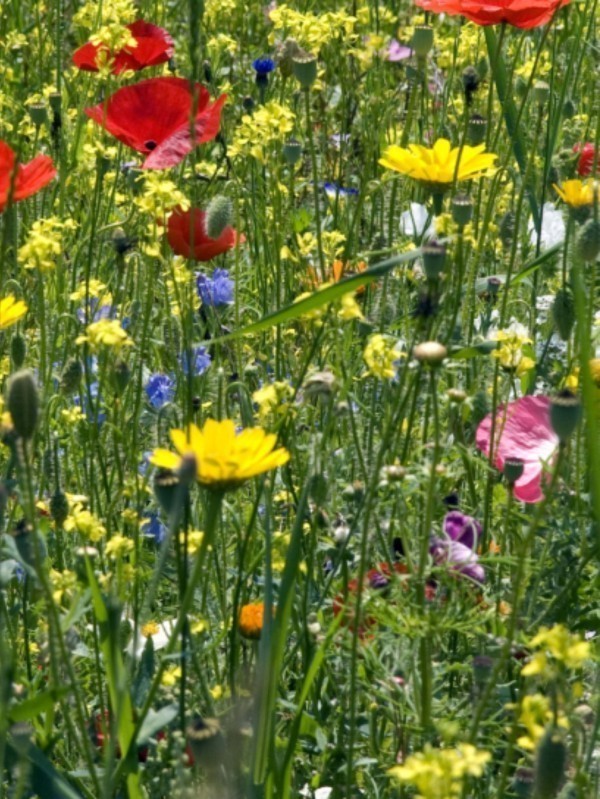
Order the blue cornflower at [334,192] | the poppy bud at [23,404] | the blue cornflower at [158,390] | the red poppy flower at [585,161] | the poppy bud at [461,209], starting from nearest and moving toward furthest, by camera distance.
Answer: the poppy bud at [23,404] → the poppy bud at [461,209] → the blue cornflower at [158,390] → the red poppy flower at [585,161] → the blue cornflower at [334,192]

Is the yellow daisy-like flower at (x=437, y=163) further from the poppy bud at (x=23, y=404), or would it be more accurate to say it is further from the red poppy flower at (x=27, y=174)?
the poppy bud at (x=23, y=404)

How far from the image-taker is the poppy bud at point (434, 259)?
1.33 meters

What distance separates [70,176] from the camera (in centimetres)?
279

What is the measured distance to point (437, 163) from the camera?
1734 millimetres

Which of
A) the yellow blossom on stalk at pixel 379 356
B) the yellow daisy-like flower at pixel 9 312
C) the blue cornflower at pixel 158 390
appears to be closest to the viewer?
the yellow daisy-like flower at pixel 9 312

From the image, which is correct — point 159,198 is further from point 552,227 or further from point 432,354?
point 552,227

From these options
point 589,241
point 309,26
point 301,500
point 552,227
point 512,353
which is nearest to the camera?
point 301,500

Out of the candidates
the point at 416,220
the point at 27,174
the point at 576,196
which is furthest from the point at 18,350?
the point at 416,220

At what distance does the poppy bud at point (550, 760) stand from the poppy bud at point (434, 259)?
44 cm

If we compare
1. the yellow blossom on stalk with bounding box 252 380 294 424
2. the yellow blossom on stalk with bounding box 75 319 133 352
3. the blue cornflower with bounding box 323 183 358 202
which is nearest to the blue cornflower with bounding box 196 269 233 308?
the blue cornflower with bounding box 323 183 358 202

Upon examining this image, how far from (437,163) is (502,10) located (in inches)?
14.0

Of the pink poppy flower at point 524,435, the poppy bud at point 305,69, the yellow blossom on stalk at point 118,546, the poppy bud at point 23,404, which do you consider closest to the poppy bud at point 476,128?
the poppy bud at point 305,69

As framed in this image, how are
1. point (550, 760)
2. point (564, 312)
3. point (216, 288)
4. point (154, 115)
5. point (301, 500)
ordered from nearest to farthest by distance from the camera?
point (550, 760) → point (301, 500) → point (564, 312) → point (154, 115) → point (216, 288)

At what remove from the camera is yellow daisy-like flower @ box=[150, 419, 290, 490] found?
1.14m
